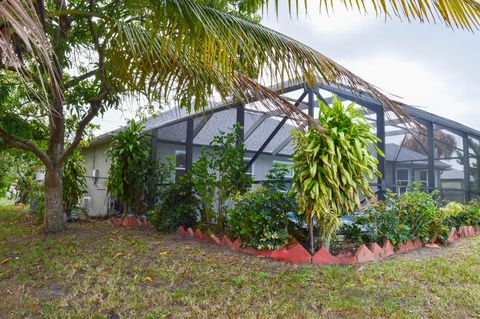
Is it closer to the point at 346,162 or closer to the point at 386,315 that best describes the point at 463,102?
the point at 346,162

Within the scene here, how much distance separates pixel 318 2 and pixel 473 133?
26.9 feet

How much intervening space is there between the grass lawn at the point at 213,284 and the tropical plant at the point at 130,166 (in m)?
2.45

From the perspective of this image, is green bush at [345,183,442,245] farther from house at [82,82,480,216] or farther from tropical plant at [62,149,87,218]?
tropical plant at [62,149,87,218]

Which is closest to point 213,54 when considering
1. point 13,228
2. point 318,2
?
point 318,2

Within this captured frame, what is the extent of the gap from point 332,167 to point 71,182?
20.4 ft

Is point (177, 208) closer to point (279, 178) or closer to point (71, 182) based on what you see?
point (279, 178)

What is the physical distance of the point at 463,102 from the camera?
410 inches

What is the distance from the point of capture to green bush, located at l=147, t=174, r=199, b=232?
6625mm

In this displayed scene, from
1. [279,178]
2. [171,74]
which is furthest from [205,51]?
[279,178]

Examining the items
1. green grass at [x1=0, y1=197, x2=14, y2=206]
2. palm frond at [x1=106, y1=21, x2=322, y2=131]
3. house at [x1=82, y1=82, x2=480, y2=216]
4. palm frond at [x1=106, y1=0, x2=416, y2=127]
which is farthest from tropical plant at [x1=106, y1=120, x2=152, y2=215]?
green grass at [x1=0, y1=197, x2=14, y2=206]

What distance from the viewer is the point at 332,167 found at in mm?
4707

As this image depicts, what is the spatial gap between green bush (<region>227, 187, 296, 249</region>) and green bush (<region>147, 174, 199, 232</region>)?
4.84 feet

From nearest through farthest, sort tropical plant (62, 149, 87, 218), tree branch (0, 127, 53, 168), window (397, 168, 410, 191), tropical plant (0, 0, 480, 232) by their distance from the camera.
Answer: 1. tropical plant (0, 0, 480, 232)
2. tree branch (0, 127, 53, 168)
3. window (397, 168, 410, 191)
4. tropical plant (62, 149, 87, 218)

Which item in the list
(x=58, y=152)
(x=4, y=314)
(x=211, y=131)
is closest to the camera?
(x=4, y=314)
